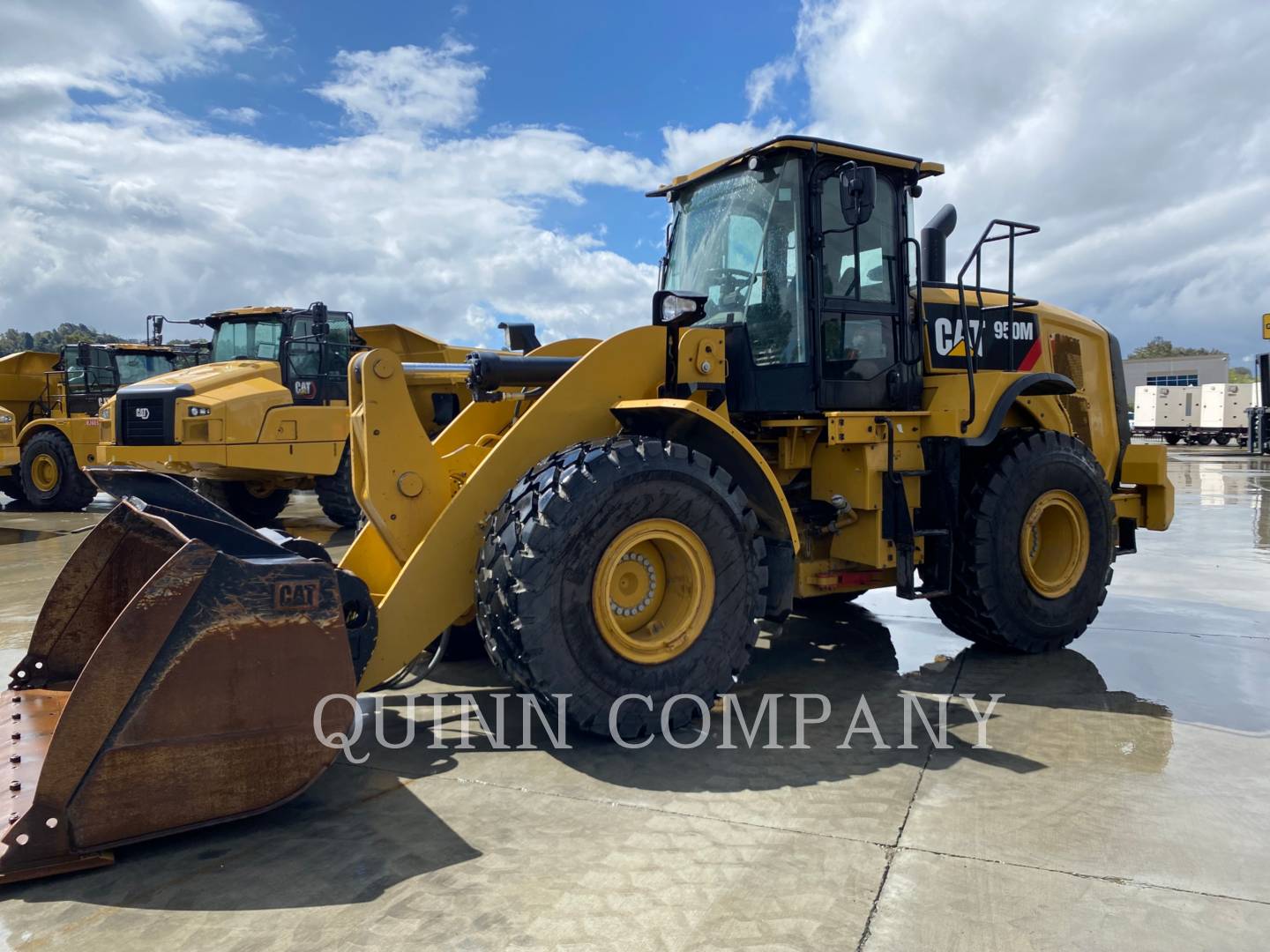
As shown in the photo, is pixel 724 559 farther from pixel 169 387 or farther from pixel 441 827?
pixel 169 387

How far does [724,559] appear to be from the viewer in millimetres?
3990

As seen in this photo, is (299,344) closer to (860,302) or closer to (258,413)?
(258,413)

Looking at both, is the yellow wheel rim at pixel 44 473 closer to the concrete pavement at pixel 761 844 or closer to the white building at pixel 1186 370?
the concrete pavement at pixel 761 844

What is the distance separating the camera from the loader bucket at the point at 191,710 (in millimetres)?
2666

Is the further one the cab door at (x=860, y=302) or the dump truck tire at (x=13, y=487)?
the dump truck tire at (x=13, y=487)

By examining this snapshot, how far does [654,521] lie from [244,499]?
30.8ft

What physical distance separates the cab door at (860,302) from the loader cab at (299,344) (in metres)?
7.45

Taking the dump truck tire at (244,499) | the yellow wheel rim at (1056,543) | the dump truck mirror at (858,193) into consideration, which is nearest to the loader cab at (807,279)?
the dump truck mirror at (858,193)

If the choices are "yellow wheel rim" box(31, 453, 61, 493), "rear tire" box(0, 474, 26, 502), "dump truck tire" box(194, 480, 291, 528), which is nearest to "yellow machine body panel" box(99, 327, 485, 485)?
"dump truck tire" box(194, 480, 291, 528)

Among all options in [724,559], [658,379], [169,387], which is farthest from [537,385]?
[169,387]

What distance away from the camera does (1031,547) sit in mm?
5531

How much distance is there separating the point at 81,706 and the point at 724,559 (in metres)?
2.41

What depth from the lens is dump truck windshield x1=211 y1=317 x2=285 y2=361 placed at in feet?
36.9

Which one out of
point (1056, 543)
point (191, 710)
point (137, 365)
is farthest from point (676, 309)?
point (137, 365)
